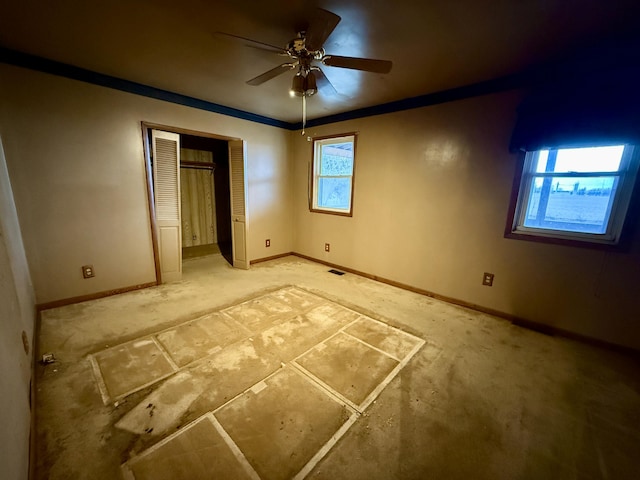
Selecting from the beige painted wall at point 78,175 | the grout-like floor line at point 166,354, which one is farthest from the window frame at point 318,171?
the grout-like floor line at point 166,354

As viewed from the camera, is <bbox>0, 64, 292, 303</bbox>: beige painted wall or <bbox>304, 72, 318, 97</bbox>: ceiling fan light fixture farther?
<bbox>0, 64, 292, 303</bbox>: beige painted wall

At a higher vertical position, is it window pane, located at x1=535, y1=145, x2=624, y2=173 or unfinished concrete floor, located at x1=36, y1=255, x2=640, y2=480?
window pane, located at x1=535, y1=145, x2=624, y2=173

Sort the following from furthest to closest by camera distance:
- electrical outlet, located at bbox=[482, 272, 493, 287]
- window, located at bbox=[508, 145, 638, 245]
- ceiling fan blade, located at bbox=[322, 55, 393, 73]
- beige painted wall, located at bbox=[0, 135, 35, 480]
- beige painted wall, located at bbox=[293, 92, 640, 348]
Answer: electrical outlet, located at bbox=[482, 272, 493, 287], beige painted wall, located at bbox=[293, 92, 640, 348], window, located at bbox=[508, 145, 638, 245], ceiling fan blade, located at bbox=[322, 55, 393, 73], beige painted wall, located at bbox=[0, 135, 35, 480]

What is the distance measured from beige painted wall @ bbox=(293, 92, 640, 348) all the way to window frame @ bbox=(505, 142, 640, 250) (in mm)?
74

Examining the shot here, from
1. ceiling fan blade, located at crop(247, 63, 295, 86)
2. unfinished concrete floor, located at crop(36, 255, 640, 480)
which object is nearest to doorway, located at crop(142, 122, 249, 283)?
unfinished concrete floor, located at crop(36, 255, 640, 480)

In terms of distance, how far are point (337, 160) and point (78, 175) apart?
3.23m

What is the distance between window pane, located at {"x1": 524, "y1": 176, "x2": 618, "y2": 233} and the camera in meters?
2.23

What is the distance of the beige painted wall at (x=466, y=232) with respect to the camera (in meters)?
2.26

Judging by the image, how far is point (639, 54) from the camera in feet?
6.13

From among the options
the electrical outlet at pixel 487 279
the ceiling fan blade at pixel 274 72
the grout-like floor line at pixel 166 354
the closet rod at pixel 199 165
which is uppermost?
the ceiling fan blade at pixel 274 72

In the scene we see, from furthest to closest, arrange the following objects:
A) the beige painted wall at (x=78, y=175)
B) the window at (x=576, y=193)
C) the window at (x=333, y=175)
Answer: the window at (x=333, y=175) → the beige painted wall at (x=78, y=175) → the window at (x=576, y=193)

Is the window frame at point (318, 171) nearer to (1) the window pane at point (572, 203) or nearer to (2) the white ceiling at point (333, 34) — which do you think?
(2) the white ceiling at point (333, 34)

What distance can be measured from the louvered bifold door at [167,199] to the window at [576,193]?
155 inches

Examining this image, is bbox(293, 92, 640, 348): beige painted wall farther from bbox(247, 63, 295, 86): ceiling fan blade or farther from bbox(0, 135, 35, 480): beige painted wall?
bbox(0, 135, 35, 480): beige painted wall
